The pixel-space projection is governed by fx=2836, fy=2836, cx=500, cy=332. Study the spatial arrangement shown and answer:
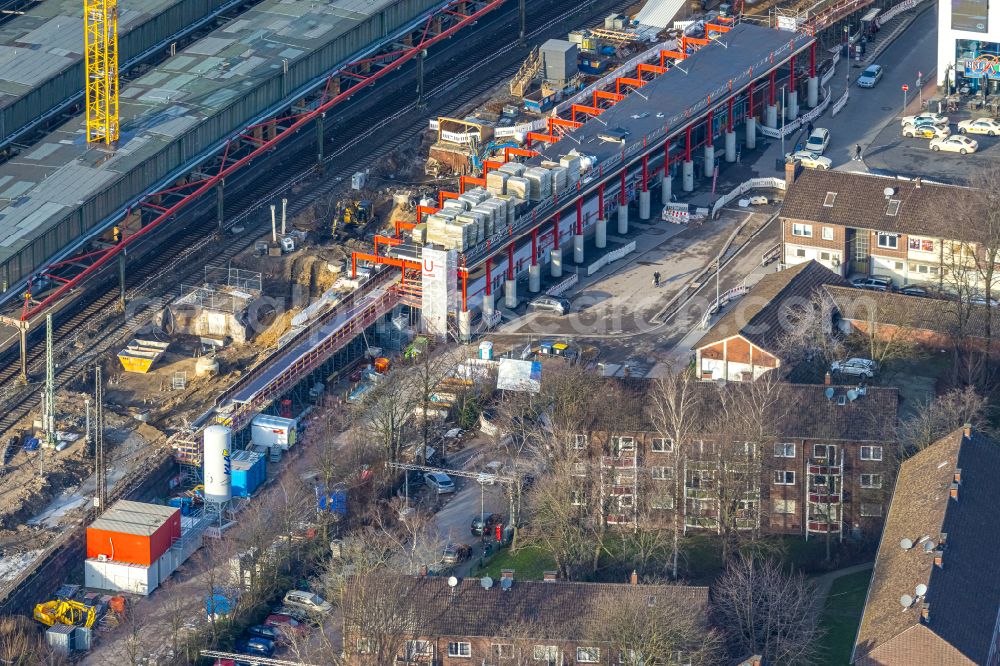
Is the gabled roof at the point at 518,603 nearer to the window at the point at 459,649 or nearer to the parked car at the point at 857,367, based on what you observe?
the window at the point at 459,649

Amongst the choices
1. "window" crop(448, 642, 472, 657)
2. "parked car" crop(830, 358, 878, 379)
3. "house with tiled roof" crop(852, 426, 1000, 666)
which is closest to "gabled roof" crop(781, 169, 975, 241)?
"parked car" crop(830, 358, 878, 379)

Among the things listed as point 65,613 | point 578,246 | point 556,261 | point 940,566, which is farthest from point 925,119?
point 65,613

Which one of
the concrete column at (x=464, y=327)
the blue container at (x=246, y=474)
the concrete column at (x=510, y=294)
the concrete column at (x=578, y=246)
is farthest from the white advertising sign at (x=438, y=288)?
the blue container at (x=246, y=474)

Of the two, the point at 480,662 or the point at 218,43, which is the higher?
the point at 218,43

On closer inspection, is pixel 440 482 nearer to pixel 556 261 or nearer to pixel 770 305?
pixel 770 305

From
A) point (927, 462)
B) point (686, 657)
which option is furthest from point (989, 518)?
point (686, 657)

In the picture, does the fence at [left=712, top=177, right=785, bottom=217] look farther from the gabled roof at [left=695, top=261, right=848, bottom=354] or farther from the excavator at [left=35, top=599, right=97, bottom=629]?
the excavator at [left=35, top=599, right=97, bottom=629]

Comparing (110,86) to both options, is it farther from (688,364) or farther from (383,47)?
(688,364)
